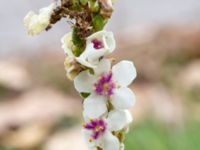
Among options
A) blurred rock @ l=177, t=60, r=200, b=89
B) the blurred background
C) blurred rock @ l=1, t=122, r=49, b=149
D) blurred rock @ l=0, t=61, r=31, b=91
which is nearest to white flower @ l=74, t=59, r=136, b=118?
the blurred background

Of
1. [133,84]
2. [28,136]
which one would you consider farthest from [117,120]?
[133,84]

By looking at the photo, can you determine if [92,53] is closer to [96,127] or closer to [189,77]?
[96,127]

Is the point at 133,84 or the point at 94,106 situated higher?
the point at 133,84

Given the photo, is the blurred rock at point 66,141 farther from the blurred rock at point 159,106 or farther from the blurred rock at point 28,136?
the blurred rock at point 159,106

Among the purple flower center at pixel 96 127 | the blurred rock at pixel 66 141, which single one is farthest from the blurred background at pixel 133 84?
the purple flower center at pixel 96 127

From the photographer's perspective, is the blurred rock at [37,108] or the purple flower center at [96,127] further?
the blurred rock at [37,108]

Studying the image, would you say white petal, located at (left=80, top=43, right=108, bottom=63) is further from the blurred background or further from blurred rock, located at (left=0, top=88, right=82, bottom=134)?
blurred rock, located at (left=0, top=88, right=82, bottom=134)
